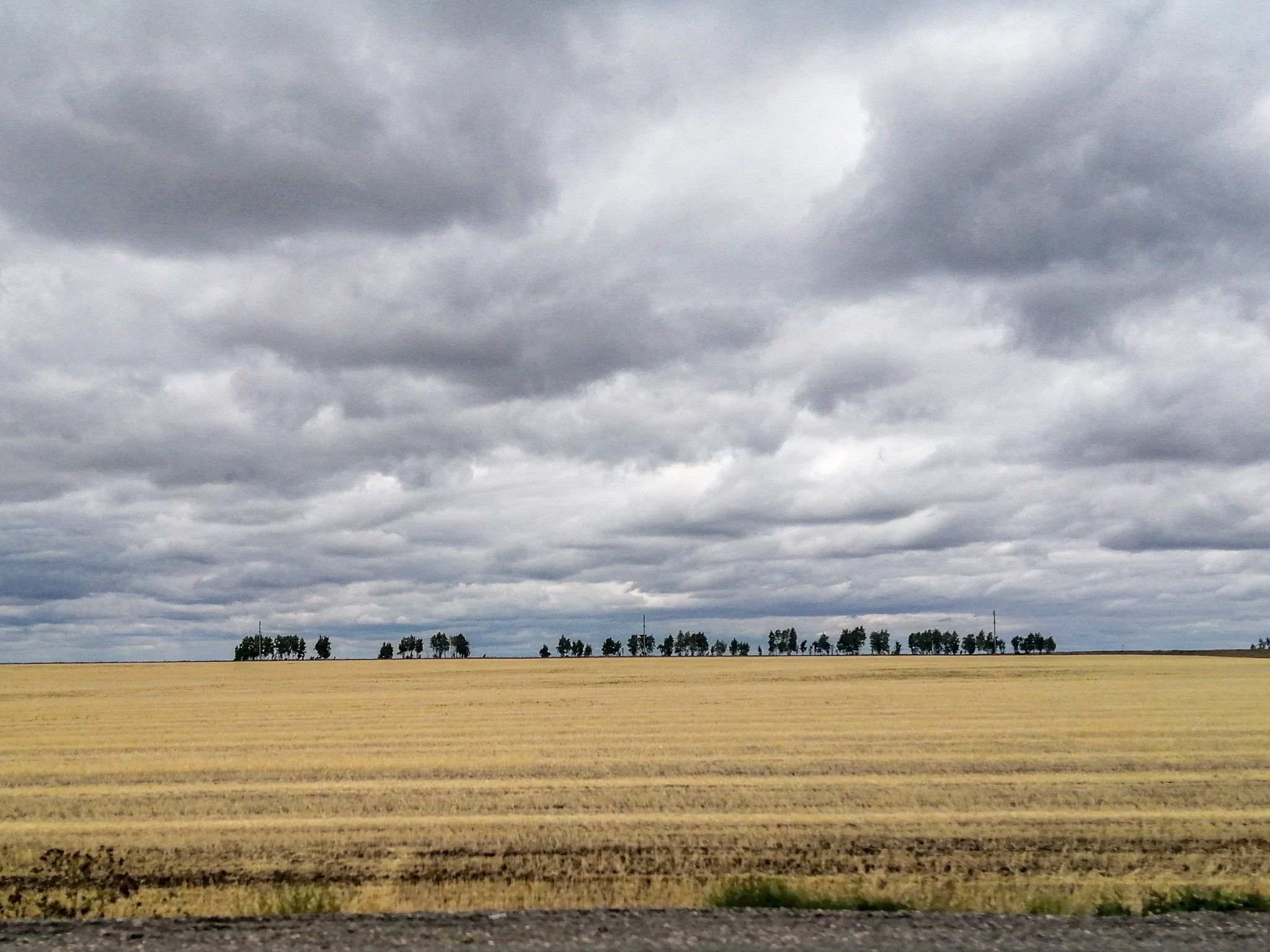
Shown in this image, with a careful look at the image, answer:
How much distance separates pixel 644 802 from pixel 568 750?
9787 mm

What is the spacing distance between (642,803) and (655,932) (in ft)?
37.5

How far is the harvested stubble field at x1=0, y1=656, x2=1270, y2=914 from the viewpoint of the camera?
15.6 metres

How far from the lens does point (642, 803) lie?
21750 mm

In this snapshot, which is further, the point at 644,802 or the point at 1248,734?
the point at 1248,734

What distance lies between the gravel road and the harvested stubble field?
6.93 ft

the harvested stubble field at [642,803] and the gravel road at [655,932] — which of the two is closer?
the gravel road at [655,932]

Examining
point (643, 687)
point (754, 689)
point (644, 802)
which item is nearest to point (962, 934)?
point (644, 802)

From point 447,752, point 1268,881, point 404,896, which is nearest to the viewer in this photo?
point 404,896

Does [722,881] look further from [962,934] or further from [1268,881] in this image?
[1268,881]

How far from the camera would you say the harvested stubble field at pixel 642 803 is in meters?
15.6

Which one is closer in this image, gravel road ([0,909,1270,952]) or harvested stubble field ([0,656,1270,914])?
gravel road ([0,909,1270,952])

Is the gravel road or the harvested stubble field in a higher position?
the gravel road

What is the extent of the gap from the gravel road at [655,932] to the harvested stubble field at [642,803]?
211cm

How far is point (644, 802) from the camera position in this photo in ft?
71.5
